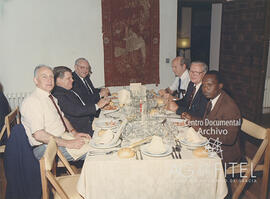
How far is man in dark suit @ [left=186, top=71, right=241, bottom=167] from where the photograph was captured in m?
2.15

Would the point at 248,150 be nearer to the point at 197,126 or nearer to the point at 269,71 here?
the point at 197,126

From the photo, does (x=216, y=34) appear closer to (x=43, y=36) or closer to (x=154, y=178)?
(x=43, y=36)

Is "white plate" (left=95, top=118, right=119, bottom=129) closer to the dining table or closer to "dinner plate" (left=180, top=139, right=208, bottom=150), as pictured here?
the dining table

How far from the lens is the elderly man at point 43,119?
94.0 inches

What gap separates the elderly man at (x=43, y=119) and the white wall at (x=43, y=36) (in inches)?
86.8

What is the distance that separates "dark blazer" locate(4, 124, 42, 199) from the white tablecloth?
0.66m

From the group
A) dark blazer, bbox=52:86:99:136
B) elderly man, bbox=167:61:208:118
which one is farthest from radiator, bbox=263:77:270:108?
dark blazer, bbox=52:86:99:136

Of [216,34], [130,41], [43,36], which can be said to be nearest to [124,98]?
[130,41]

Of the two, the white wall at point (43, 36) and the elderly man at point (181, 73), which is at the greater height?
the white wall at point (43, 36)

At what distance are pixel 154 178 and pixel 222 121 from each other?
76cm

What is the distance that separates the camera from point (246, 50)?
16.2 ft

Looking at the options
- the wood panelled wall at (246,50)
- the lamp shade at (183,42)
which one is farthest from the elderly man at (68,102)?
the lamp shade at (183,42)

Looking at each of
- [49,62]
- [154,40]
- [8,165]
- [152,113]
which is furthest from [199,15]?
[8,165]

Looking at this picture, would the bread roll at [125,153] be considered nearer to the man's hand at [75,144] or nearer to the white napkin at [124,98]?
the man's hand at [75,144]
